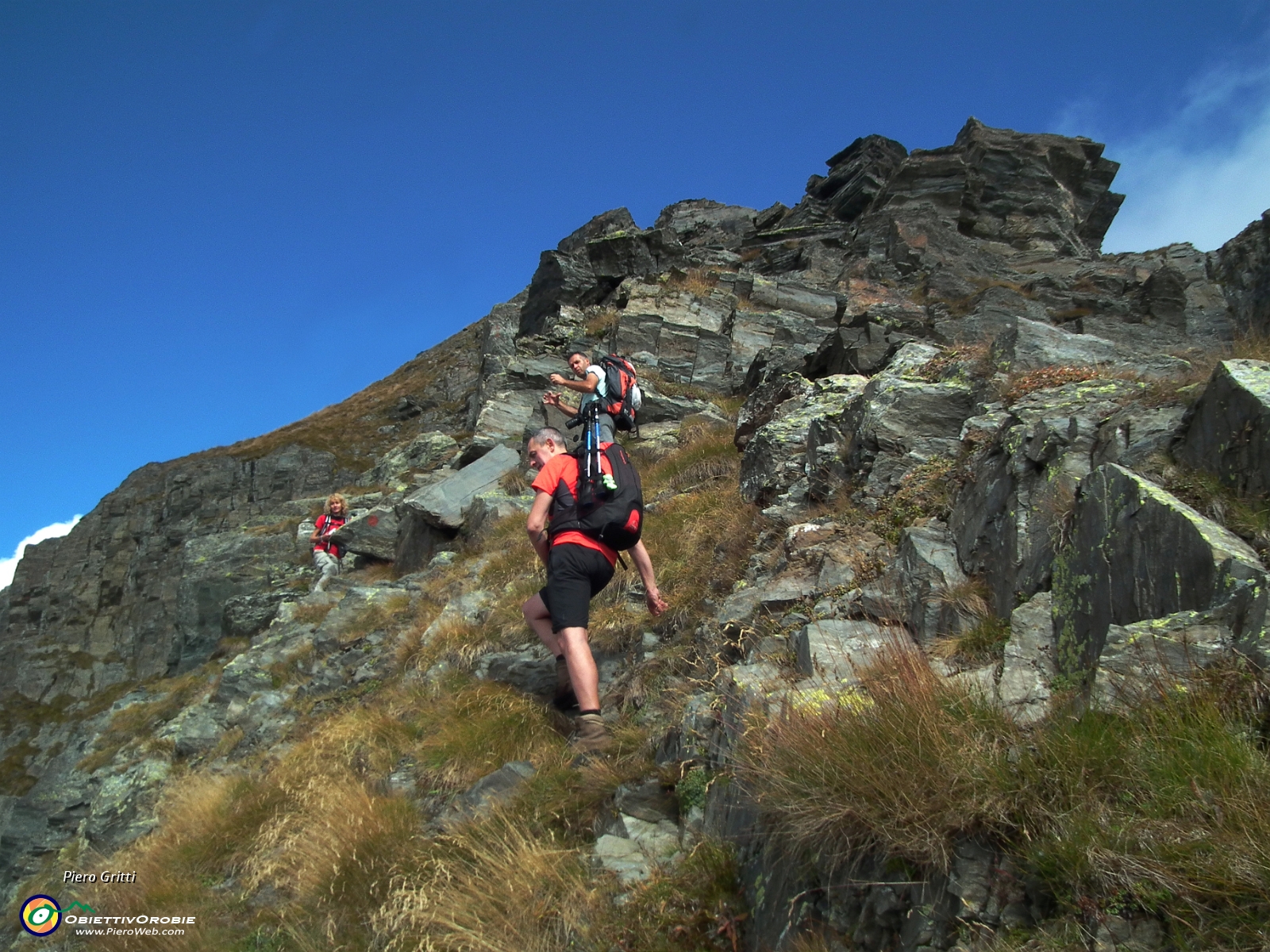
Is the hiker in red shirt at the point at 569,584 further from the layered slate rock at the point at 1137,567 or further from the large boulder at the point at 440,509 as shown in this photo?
the large boulder at the point at 440,509

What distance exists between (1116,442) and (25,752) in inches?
1536

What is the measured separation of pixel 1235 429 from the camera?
355cm

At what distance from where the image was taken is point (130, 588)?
3944cm

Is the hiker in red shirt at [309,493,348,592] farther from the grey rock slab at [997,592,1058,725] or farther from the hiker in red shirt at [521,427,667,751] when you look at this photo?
the grey rock slab at [997,592,1058,725]

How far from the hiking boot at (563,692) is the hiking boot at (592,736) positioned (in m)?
0.79

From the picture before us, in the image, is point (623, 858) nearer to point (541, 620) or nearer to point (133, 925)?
point (541, 620)

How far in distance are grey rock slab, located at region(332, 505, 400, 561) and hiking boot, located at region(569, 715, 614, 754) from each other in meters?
10.8

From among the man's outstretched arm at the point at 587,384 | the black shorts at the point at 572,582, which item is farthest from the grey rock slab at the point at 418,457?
the black shorts at the point at 572,582

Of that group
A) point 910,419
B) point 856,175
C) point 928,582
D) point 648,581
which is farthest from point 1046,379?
point 856,175

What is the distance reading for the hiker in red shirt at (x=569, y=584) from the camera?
5.21m

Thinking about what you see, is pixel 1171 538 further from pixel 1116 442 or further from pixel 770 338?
pixel 770 338

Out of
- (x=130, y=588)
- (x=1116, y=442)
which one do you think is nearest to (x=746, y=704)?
(x=1116, y=442)

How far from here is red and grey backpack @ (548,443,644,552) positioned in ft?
18.8

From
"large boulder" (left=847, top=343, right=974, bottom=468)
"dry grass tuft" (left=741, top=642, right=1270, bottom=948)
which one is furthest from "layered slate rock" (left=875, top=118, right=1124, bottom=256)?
"dry grass tuft" (left=741, top=642, right=1270, bottom=948)
